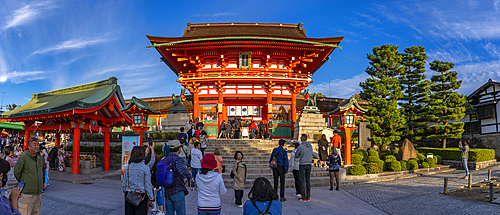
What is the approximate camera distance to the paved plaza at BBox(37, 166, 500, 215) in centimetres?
795

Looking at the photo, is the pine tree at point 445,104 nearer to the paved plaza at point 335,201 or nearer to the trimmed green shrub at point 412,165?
the trimmed green shrub at point 412,165

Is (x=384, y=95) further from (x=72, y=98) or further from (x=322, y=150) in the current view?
(x=72, y=98)

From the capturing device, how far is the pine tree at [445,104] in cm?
2089

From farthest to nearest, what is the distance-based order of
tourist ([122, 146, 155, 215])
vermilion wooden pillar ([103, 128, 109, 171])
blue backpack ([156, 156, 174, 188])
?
vermilion wooden pillar ([103, 128, 109, 171]), blue backpack ([156, 156, 174, 188]), tourist ([122, 146, 155, 215])

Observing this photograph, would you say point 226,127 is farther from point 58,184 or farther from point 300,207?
point 300,207

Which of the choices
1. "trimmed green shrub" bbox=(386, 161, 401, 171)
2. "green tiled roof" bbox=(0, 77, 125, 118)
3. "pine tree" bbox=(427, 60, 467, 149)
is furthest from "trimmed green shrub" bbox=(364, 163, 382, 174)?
"green tiled roof" bbox=(0, 77, 125, 118)

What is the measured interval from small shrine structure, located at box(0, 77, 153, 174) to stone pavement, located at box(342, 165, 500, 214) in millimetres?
10997

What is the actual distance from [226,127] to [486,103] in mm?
22845

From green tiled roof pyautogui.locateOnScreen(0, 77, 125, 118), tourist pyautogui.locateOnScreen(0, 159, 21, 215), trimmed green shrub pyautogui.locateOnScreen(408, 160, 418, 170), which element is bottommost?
trimmed green shrub pyautogui.locateOnScreen(408, 160, 418, 170)

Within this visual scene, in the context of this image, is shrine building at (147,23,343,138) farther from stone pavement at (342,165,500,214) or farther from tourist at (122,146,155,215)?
tourist at (122,146,155,215)

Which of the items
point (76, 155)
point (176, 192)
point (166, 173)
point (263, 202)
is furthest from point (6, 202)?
point (76, 155)

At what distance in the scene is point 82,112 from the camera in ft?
45.9

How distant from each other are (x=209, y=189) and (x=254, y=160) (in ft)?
30.3

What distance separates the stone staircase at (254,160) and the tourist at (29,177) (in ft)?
21.7
